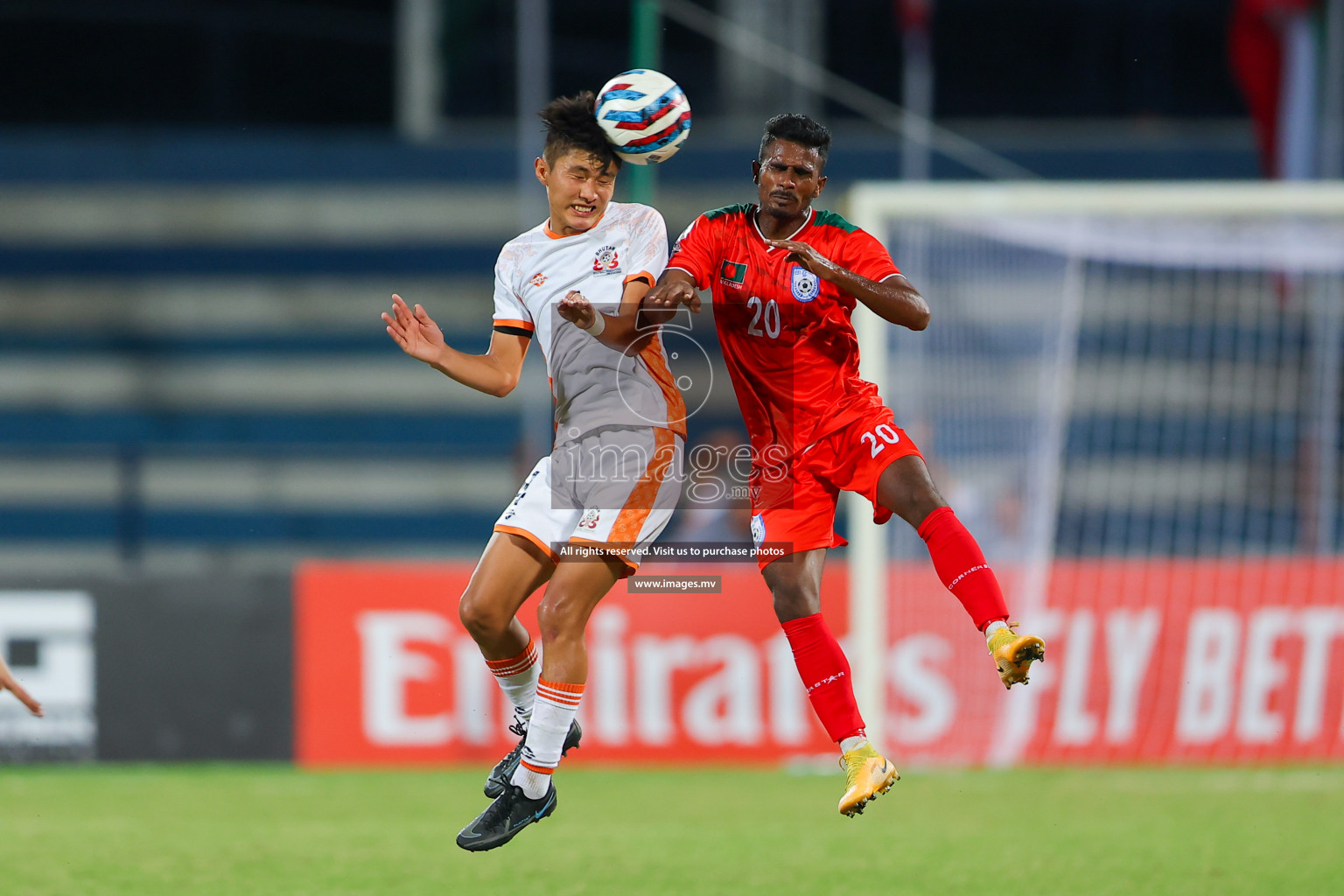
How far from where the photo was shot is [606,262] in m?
5.84

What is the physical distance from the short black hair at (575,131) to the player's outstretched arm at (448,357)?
72 centimetres

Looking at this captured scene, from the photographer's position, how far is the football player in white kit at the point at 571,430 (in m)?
5.80

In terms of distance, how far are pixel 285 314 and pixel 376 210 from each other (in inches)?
60.0

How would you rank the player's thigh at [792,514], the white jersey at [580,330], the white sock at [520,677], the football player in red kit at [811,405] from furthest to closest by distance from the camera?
1. the white sock at [520,677]
2. the player's thigh at [792,514]
3. the white jersey at [580,330]
4. the football player in red kit at [811,405]

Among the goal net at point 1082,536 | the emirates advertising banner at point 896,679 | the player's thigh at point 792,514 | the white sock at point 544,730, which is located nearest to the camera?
the white sock at point 544,730

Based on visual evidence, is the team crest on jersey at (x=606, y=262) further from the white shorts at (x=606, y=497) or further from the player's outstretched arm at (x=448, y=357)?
Answer: the white shorts at (x=606, y=497)

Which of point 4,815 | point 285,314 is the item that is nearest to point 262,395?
point 285,314

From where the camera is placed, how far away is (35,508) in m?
16.8

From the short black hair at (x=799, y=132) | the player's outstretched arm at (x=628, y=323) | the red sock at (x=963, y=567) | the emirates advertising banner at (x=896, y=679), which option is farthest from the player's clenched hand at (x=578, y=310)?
the emirates advertising banner at (x=896, y=679)

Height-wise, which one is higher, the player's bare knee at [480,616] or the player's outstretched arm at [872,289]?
the player's outstretched arm at [872,289]

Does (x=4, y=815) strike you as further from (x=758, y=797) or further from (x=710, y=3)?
(x=710, y=3)

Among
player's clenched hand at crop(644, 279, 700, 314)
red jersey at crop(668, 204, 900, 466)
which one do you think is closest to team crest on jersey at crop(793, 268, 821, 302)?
red jersey at crop(668, 204, 900, 466)

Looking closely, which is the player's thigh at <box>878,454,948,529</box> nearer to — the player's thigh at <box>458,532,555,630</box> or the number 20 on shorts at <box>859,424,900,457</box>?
the number 20 on shorts at <box>859,424,900,457</box>

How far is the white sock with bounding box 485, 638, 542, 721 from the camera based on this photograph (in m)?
6.38
